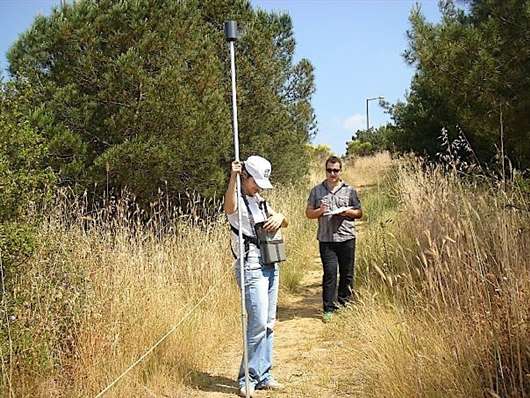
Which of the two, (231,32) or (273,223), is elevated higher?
(231,32)

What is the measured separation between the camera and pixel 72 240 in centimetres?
493

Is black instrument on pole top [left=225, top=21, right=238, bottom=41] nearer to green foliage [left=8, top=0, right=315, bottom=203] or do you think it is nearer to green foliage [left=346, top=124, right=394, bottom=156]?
green foliage [left=8, top=0, right=315, bottom=203]

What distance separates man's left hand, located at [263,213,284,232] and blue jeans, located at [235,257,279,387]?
231 millimetres

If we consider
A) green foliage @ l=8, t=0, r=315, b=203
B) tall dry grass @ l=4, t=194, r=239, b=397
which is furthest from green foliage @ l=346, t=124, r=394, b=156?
tall dry grass @ l=4, t=194, r=239, b=397

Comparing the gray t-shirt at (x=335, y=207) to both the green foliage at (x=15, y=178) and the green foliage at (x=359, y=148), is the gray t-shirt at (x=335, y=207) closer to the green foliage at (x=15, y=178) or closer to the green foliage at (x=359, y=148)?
the green foliage at (x=15, y=178)

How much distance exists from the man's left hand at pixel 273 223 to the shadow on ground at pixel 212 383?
4.18 ft

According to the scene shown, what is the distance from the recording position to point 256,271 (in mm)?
4117

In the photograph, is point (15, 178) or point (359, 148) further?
point (359, 148)

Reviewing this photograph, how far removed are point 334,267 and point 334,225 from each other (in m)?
0.44

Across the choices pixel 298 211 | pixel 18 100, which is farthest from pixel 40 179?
pixel 298 211

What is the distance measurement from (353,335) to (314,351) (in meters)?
0.37

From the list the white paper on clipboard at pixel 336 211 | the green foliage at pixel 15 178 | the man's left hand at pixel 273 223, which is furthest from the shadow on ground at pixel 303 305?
the green foliage at pixel 15 178

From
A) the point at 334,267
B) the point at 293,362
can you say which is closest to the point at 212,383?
the point at 293,362

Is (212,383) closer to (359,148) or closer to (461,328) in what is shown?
(461,328)
